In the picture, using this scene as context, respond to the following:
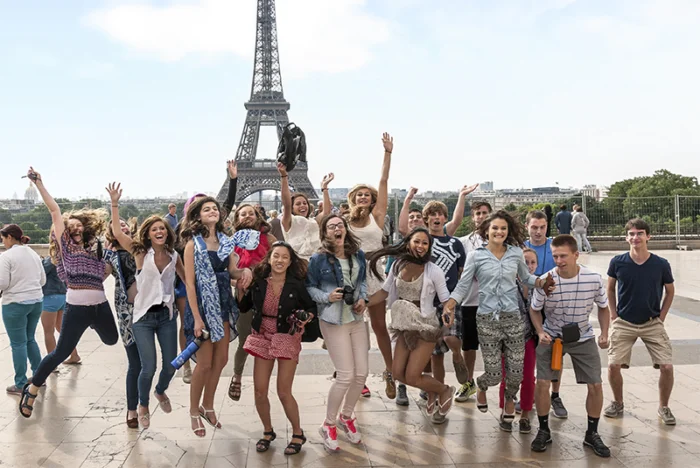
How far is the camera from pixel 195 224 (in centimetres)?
476

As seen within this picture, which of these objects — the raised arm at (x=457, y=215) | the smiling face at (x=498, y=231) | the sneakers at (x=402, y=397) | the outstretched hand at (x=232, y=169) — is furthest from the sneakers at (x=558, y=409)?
the outstretched hand at (x=232, y=169)

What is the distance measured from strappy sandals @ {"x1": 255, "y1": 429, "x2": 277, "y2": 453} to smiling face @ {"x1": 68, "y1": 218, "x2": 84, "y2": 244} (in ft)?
7.28

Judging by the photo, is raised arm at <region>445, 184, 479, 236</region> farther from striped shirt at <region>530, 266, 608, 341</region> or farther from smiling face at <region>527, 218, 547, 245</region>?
striped shirt at <region>530, 266, 608, 341</region>

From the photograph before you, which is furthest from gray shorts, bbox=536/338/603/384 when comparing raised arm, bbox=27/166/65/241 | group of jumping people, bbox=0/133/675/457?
raised arm, bbox=27/166/65/241

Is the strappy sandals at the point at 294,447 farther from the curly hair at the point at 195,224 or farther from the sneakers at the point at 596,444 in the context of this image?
the sneakers at the point at 596,444

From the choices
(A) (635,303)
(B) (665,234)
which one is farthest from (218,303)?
(B) (665,234)

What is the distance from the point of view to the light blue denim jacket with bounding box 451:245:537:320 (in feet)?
15.1

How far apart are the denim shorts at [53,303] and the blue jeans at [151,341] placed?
2.32 m

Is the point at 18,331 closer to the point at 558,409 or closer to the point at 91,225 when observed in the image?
the point at 91,225

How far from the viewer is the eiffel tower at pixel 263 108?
50.9 meters

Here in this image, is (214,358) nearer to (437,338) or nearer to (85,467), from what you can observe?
(85,467)

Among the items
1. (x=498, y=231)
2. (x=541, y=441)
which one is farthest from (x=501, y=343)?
(x=498, y=231)

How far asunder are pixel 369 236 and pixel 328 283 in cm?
94

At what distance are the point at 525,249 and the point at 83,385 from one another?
4.23 meters
